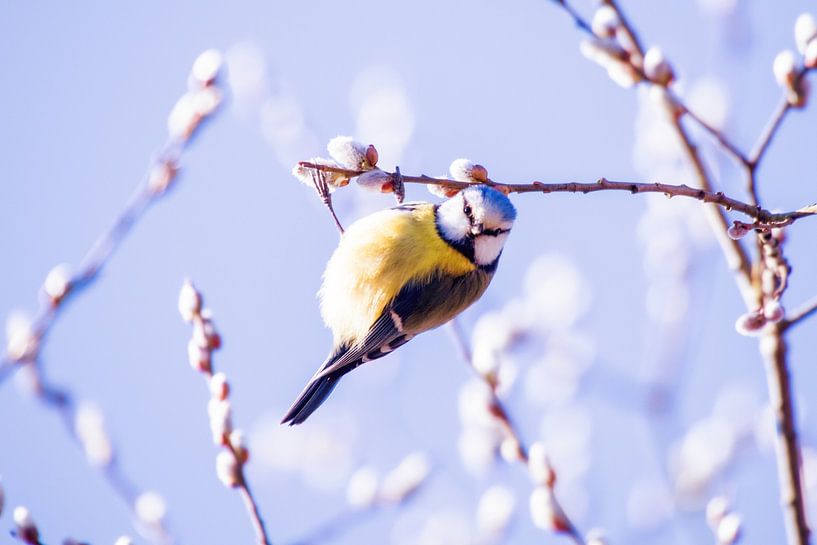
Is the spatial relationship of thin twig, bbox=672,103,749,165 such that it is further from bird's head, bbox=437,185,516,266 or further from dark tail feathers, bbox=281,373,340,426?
dark tail feathers, bbox=281,373,340,426

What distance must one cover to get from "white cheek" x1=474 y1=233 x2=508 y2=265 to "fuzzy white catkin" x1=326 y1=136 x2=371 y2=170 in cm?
87

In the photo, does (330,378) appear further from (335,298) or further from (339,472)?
(339,472)

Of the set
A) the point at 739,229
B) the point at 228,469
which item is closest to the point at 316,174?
the point at 228,469

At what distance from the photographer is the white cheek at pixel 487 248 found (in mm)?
2896

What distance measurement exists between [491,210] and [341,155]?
0.81 metres

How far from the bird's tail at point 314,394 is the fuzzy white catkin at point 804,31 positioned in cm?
168

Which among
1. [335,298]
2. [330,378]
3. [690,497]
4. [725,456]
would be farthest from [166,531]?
[725,456]

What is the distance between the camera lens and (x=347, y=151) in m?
2.09

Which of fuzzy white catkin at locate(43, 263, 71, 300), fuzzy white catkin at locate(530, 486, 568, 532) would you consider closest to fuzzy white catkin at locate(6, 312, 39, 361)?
fuzzy white catkin at locate(43, 263, 71, 300)

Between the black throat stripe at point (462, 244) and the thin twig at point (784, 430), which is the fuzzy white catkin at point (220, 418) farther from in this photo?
the thin twig at point (784, 430)

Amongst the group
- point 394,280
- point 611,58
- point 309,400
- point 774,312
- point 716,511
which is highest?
point 611,58

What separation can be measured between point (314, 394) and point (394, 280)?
0.47 meters

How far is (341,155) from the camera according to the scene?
82.1 inches

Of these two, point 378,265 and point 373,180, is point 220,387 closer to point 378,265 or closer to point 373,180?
point 373,180
